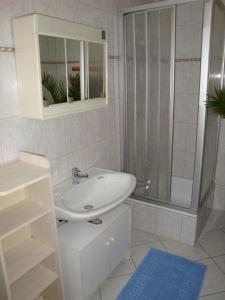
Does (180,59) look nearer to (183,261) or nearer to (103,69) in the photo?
(103,69)

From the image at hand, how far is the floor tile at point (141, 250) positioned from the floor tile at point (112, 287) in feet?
0.73

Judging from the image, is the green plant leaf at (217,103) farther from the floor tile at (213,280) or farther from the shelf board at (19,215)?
the shelf board at (19,215)

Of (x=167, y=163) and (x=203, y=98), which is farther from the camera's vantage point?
(x=167, y=163)

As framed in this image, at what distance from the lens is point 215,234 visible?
2.63 metres

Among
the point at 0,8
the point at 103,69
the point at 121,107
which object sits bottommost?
the point at 121,107

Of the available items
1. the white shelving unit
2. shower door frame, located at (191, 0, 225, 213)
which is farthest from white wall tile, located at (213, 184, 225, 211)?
the white shelving unit

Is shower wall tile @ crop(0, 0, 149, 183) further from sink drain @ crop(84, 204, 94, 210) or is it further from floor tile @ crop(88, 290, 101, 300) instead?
floor tile @ crop(88, 290, 101, 300)

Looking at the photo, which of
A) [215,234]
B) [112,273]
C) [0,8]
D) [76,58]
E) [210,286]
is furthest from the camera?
[215,234]

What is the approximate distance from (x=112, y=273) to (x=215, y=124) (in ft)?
5.56

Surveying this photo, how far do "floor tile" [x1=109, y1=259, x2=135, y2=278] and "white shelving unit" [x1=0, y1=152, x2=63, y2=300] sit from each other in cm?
60

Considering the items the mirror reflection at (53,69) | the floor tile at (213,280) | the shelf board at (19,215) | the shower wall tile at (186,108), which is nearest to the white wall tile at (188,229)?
the floor tile at (213,280)

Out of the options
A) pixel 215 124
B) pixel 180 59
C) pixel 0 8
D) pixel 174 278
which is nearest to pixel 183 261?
pixel 174 278

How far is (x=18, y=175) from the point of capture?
1369 millimetres

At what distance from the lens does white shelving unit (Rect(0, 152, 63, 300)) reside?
134 centimetres
